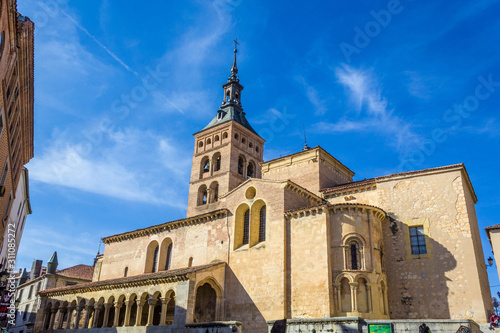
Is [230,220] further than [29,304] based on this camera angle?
No

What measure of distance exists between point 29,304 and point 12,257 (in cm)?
2056

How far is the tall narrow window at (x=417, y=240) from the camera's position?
75.9ft

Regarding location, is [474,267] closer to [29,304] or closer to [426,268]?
[426,268]

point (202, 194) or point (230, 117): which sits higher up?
point (230, 117)

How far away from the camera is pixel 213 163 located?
4347 cm

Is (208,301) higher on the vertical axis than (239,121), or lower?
lower

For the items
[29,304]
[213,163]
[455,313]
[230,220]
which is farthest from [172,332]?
[29,304]

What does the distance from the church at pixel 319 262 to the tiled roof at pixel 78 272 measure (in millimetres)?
18648

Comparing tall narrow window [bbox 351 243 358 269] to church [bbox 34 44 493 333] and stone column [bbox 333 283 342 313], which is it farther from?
stone column [bbox 333 283 342 313]

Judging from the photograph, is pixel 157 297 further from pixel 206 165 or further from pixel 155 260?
pixel 206 165

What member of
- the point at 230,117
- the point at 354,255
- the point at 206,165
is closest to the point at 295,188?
the point at 354,255

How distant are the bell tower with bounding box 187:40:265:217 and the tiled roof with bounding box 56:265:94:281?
16894 mm

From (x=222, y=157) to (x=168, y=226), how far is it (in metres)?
13.2

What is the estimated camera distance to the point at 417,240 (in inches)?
Result: 921
